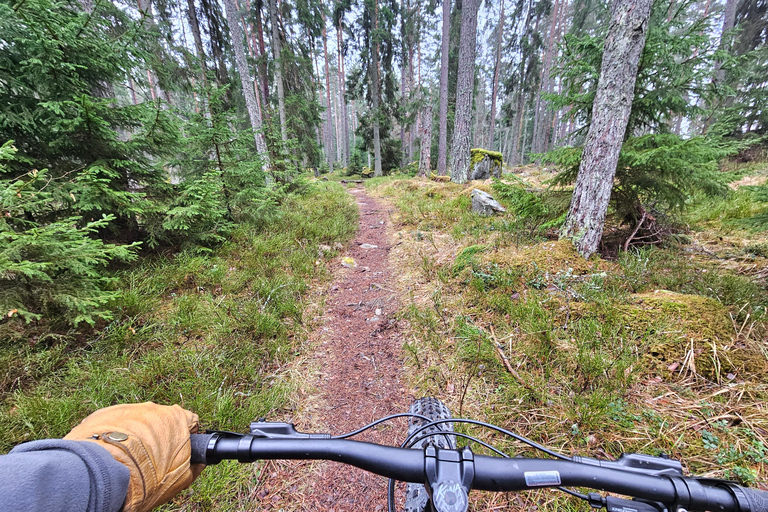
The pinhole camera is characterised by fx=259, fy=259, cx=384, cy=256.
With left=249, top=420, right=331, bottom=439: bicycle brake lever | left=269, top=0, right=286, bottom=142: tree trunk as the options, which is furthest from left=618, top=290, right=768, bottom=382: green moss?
left=269, top=0, right=286, bottom=142: tree trunk

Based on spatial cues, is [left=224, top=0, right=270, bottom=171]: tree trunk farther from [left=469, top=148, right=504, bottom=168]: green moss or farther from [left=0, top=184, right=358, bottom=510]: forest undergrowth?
[left=469, top=148, right=504, bottom=168]: green moss

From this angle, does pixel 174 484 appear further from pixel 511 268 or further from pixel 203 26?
pixel 203 26

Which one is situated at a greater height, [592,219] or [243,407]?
[592,219]

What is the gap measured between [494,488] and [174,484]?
1.19 m

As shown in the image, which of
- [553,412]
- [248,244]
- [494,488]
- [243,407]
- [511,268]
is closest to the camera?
[494,488]

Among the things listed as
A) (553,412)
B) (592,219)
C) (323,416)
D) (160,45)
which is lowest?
(323,416)

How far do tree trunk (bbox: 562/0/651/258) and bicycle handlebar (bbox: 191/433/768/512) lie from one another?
10.8 feet

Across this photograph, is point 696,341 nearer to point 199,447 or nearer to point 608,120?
point 608,120

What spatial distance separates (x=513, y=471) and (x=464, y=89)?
472 inches

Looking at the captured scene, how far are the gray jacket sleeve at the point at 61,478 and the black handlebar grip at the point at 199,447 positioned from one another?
21 cm

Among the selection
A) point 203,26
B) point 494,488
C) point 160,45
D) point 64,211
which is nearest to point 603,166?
point 494,488

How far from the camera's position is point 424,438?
1.22 metres

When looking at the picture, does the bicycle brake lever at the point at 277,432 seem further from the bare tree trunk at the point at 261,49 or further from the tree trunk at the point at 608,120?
the bare tree trunk at the point at 261,49

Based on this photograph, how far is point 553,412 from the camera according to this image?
1.94 m
